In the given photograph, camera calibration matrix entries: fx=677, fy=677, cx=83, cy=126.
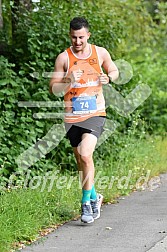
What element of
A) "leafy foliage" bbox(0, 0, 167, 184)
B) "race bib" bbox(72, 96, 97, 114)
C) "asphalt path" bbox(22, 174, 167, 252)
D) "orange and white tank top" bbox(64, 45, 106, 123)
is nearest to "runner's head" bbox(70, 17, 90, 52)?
"orange and white tank top" bbox(64, 45, 106, 123)

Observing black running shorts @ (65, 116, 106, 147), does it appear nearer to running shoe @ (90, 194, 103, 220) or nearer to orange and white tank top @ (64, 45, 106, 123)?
orange and white tank top @ (64, 45, 106, 123)

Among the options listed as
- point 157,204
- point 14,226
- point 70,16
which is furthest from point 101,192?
point 70,16

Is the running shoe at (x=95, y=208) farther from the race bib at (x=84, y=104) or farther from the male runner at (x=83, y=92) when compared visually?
the race bib at (x=84, y=104)

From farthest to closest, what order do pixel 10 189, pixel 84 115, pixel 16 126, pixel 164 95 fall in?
pixel 164 95, pixel 16 126, pixel 10 189, pixel 84 115

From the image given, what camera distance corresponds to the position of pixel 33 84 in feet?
31.2

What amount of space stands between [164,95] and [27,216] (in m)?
8.86

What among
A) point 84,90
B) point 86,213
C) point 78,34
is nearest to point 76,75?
point 84,90

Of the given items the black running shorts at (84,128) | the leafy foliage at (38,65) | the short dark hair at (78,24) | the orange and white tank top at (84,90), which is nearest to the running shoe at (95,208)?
the black running shorts at (84,128)

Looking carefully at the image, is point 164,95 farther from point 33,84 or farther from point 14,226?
point 14,226

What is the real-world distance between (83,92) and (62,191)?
1.21 meters

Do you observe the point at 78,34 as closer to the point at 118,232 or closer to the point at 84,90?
the point at 84,90

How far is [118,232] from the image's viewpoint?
6.45 metres

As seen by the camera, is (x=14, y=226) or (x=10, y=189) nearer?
(x=14, y=226)

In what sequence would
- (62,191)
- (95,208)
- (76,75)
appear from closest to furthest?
(76,75) → (95,208) → (62,191)
